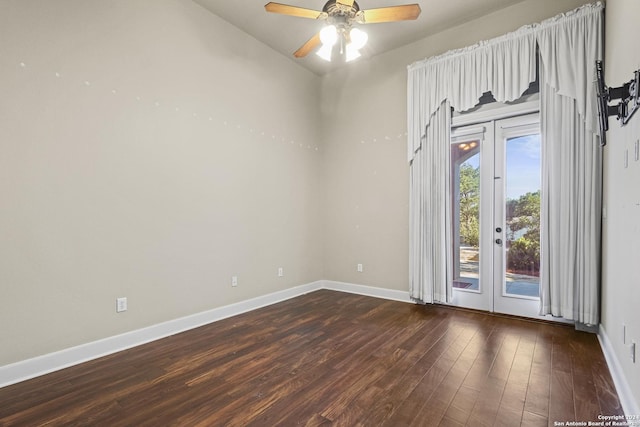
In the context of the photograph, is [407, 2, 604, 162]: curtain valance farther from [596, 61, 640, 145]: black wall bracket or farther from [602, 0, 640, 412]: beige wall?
[596, 61, 640, 145]: black wall bracket

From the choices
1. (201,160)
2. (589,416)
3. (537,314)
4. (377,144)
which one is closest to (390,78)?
(377,144)

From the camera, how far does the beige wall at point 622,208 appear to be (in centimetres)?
181

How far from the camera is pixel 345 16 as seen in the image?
2.85 m

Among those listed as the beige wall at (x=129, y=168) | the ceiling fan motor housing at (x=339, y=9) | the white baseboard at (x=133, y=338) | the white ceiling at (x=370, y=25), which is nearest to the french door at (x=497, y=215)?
the white baseboard at (x=133, y=338)

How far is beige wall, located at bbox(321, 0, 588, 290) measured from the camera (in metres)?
4.51

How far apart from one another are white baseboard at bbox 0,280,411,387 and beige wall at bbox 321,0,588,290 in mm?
527

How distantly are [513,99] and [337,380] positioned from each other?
11.6ft

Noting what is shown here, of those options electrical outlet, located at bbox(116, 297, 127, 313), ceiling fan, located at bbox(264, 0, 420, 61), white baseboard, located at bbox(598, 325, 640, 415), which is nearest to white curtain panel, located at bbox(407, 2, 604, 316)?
white baseboard, located at bbox(598, 325, 640, 415)

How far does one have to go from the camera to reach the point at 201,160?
3.62m

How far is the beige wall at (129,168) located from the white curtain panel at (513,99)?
6.69 ft

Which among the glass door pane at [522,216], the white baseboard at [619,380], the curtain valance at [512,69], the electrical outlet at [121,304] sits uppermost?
the curtain valance at [512,69]

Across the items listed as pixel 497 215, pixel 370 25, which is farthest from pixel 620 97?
pixel 370 25

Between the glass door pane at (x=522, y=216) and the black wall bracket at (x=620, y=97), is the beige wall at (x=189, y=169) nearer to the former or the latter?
the black wall bracket at (x=620, y=97)

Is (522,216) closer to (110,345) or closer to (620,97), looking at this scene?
(620,97)
